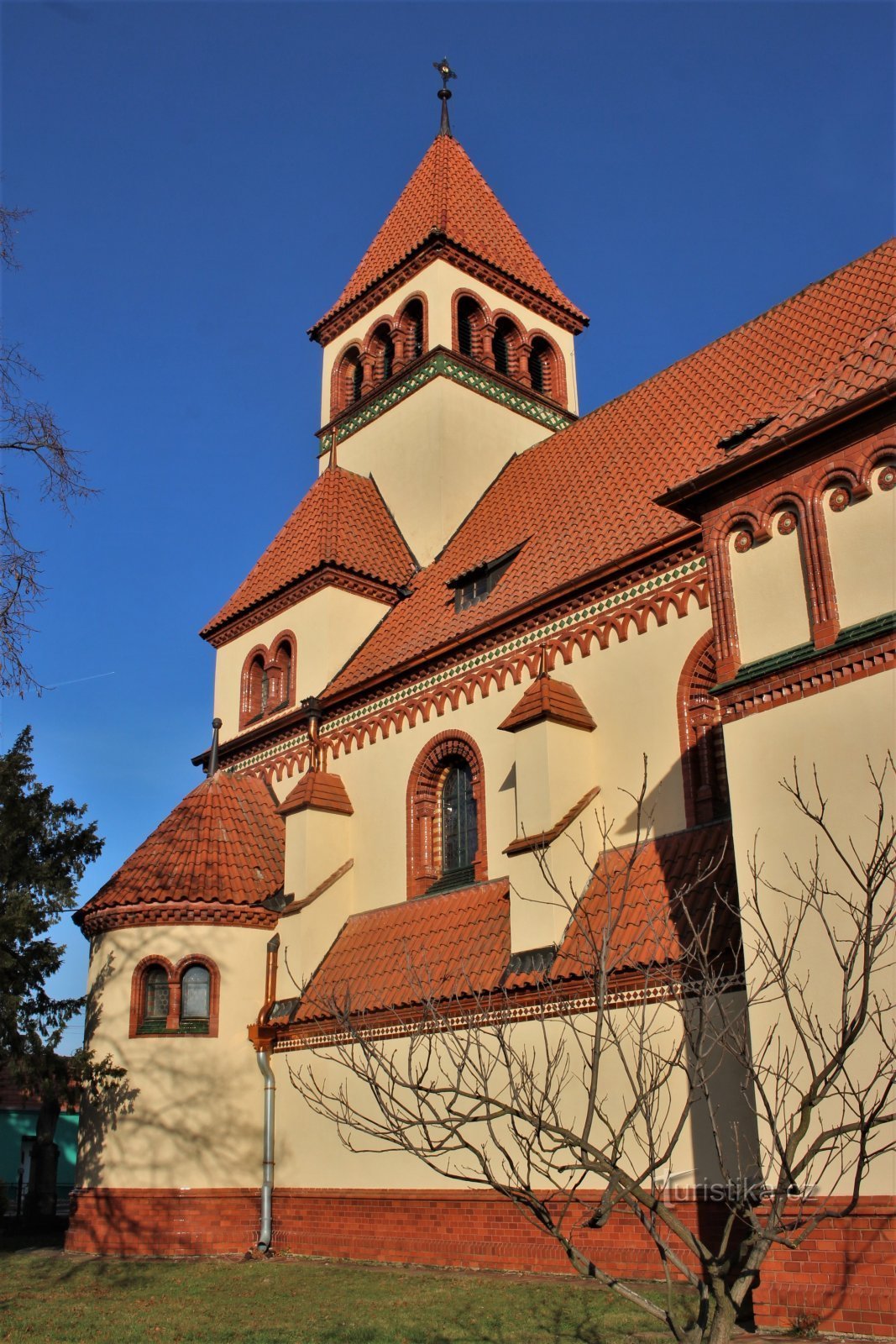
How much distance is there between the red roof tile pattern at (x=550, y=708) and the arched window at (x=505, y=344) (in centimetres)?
1197

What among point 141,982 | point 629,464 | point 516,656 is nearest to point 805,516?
point 516,656

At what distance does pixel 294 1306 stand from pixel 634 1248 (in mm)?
3352

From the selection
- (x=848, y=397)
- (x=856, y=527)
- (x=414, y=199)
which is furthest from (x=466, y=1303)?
(x=414, y=199)

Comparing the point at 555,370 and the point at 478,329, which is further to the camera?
the point at 555,370

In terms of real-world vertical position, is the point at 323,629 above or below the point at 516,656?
above

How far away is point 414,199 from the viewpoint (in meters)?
28.1

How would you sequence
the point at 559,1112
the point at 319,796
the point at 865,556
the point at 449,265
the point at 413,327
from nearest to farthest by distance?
the point at 865,556
the point at 559,1112
the point at 319,796
the point at 449,265
the point at 413,327

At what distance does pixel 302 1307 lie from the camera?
11648 mm

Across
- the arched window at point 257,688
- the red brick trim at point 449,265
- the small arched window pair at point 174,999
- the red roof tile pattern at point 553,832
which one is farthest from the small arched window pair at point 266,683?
the red brick trim at point 449,265

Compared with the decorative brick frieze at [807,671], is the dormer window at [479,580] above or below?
above

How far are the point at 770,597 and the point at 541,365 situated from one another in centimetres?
1667

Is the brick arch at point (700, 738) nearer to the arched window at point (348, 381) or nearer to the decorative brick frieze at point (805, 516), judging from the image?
the decorative brick frieze at point (805, 516)

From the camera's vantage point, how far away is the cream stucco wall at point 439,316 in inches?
966

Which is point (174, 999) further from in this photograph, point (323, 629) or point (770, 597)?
point (770, 597)
